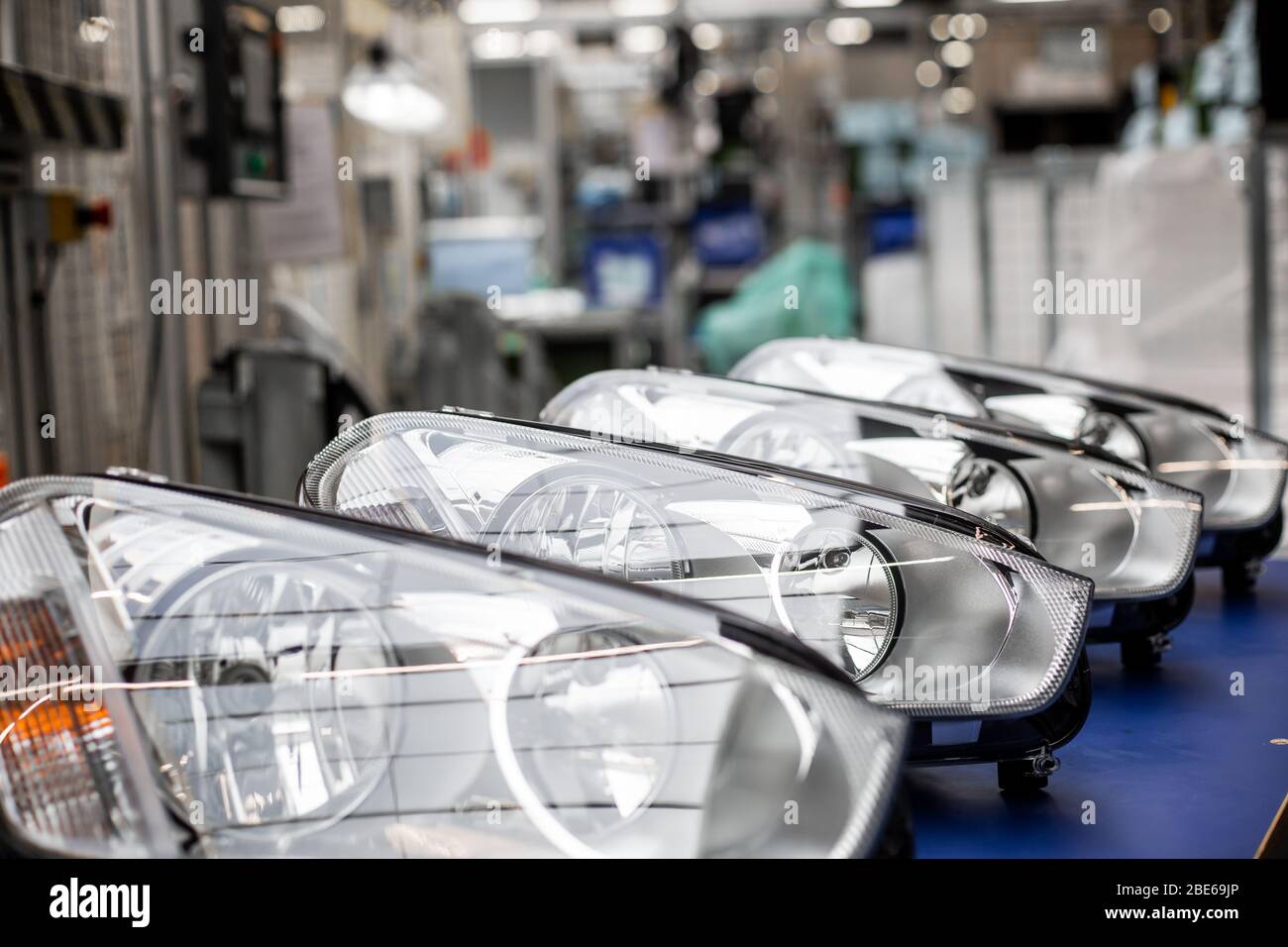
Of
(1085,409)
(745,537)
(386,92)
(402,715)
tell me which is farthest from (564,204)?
(402,715)

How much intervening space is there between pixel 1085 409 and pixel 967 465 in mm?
538

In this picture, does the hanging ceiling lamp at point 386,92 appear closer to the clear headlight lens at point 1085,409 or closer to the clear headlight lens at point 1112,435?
the clear headlight lens at point 1085,409

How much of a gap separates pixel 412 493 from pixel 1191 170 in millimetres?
3300

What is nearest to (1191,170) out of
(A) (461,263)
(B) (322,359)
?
(B) (322,359)

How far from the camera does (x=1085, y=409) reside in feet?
→ 7.22

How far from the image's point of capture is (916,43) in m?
9.77

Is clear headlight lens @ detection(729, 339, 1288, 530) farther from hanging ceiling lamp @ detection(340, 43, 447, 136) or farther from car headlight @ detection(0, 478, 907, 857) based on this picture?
hanging ceiling lamp @ detection(340, 43, 447, 136)

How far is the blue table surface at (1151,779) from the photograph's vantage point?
1195 millimetres

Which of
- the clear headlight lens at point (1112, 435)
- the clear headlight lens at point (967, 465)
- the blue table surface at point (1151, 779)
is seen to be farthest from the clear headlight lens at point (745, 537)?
the clear headlight lens at point (1112, 435)

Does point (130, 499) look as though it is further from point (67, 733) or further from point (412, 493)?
point (412, 493)

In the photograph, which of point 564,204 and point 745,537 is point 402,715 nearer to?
point 745,537

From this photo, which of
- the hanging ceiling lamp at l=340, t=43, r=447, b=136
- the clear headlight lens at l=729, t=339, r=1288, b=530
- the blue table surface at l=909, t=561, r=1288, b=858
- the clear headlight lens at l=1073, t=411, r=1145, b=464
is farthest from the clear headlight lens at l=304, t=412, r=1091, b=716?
the hanging ceiling lamp at l=340, t=43, r=447, b=136

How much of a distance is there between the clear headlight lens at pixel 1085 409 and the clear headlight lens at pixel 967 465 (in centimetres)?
22

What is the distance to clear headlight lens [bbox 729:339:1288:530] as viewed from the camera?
83.5 inches
